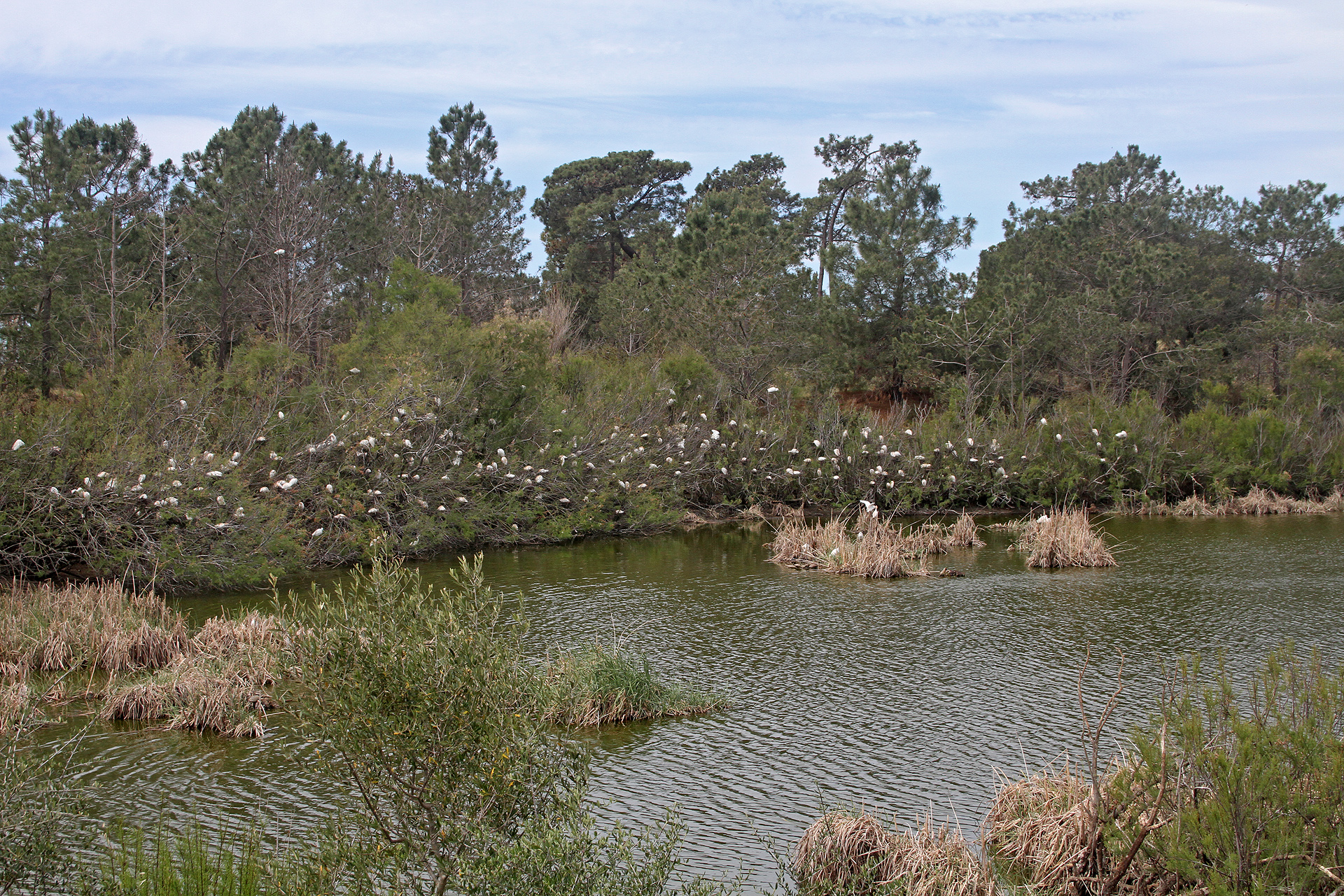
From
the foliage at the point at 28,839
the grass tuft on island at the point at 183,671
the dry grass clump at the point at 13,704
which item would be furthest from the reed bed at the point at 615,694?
the dry grass clump at the point at 13,704

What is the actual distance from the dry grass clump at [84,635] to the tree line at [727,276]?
11.1m

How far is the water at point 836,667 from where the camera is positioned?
7.49 m

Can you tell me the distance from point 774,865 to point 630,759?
2.18m

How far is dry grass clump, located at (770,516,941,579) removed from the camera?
53.9ft

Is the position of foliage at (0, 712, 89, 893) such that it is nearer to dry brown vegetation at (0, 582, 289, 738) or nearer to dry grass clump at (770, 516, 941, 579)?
dry brown vegetation at (0, 582, 289, 738)

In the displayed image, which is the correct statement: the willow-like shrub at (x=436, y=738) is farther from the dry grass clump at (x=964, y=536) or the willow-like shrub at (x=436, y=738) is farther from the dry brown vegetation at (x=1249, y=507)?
the dry brown vegetation at (x=1249, y=507)

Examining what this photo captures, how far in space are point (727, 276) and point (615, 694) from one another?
23122 millimetres

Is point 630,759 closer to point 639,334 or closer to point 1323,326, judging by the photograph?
point 639,334

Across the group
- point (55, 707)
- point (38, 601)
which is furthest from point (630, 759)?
point (38, 601)

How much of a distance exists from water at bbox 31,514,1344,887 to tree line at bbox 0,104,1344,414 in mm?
10102

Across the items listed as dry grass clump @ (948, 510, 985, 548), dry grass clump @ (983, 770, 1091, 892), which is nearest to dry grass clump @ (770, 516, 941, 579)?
dry grass clump @ (948, 510, 985, 548)

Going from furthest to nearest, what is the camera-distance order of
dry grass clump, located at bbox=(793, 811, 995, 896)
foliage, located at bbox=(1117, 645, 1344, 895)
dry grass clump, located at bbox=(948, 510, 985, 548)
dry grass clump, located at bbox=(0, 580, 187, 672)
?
1. dry grass clump, located at bbox=(948, 510, 985, 548)
2. dry grass clump, located at bbox=(0, 580, 187, 672)
3. dry grass clump, located at bbox=(793, 811, 995, 896)
4. foliage, located at bbox=(1117, 645, 1344, 895)

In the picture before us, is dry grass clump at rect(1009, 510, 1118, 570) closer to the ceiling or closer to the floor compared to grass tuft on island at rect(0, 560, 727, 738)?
closer to the ceiling

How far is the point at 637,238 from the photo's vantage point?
144 ft
